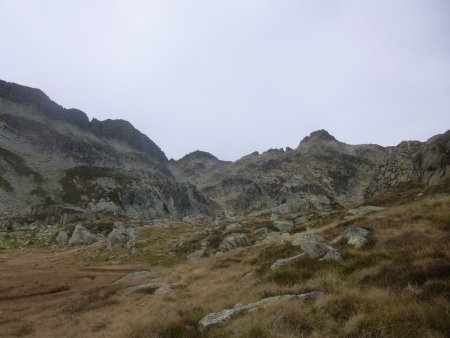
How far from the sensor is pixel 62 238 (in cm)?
7588

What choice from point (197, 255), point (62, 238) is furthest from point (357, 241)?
point (62, 238)

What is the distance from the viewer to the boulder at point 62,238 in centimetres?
7478

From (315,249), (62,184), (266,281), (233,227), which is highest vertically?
(62,184)

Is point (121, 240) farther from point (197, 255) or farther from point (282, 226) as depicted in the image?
point (282, 226)

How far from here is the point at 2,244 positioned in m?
73.1

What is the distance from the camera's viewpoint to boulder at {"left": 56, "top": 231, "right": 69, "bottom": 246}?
245ft

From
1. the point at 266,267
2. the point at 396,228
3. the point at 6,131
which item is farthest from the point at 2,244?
the point at 6,131

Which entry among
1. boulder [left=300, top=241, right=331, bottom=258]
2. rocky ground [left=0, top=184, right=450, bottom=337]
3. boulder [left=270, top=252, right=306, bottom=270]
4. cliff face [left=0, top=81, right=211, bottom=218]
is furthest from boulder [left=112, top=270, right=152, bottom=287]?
cliff face [left=0, top=81, right=211, bottom=218]

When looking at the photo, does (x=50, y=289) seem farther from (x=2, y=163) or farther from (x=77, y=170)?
(x=77, y=170)

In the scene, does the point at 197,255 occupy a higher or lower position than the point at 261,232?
lower

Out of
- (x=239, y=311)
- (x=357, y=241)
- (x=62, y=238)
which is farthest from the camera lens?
(x=62, y=238)

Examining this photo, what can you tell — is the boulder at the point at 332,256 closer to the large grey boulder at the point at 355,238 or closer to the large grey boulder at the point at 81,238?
the large grey boulder at the point at 355,238

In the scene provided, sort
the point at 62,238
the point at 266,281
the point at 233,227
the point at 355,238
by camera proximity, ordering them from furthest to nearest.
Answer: the point at 62,238
the point at 233,227
the point at 355,238
the point at 266,281

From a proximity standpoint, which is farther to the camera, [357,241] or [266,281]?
[357,241]
